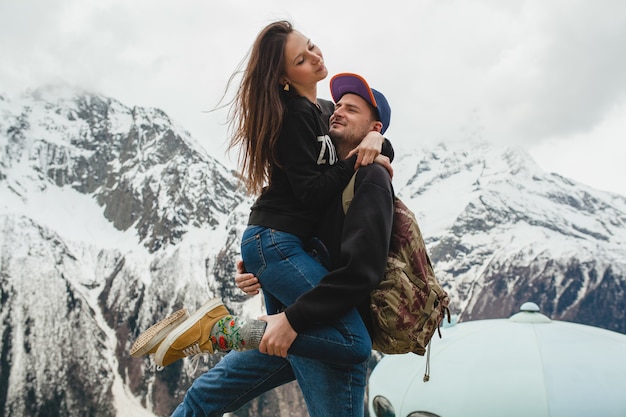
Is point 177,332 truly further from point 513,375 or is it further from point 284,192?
point 513,375

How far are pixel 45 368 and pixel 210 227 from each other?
7282cm

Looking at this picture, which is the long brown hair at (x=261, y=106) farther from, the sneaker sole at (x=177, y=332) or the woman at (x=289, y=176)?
the sneaker sole at (x=177, y=332)

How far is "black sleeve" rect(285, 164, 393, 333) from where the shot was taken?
3.25 meters

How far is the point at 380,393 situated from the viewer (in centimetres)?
1614

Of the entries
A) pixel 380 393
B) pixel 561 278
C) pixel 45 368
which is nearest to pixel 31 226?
pixel 45 368

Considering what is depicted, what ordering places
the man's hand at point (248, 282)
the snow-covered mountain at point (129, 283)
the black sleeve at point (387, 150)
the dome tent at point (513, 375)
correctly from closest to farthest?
the man's hand at point (248, 282) → the black sleeve at point (387, 150) → the dome tent at point (513, 375) → the snow-covered mountain at point (129, 283)

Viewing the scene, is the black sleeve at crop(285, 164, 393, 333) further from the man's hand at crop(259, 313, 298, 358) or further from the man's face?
the man's face

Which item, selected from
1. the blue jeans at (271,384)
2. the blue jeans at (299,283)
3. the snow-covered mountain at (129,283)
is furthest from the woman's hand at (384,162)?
the snow-covered mountain at (129,283)

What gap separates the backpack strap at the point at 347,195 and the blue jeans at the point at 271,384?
3.30 feet

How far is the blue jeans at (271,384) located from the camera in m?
3.57

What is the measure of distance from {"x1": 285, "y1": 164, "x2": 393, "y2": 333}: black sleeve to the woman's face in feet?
3.74

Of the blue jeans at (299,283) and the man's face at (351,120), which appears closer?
the blue jeans at (299,283)

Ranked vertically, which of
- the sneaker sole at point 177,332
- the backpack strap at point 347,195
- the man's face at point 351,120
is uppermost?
the man's face at point 351,120

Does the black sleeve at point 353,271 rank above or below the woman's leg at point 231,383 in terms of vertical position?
above
